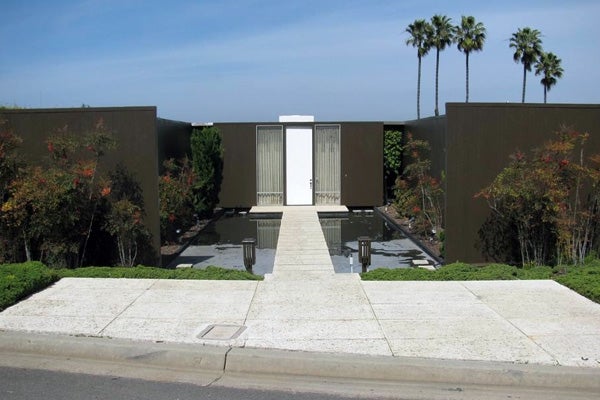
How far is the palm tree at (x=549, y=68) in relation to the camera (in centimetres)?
4406

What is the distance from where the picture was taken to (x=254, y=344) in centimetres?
586

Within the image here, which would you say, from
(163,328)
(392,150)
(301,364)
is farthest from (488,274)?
(392,150)

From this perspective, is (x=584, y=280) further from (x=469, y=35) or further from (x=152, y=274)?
(x=469, y=35)

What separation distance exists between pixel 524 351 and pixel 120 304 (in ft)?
15.4

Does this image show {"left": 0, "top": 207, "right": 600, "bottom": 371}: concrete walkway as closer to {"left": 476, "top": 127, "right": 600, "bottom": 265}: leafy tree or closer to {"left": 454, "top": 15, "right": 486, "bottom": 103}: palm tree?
{"left": 476, "top": 127, "right": 600, "bottom": 265}: leafy tree

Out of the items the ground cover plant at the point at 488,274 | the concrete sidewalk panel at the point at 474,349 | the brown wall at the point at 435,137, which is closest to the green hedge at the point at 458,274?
the ground cover plant at the point at 488,274

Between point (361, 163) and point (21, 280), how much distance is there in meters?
14.7

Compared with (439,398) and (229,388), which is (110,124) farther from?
(439,398)

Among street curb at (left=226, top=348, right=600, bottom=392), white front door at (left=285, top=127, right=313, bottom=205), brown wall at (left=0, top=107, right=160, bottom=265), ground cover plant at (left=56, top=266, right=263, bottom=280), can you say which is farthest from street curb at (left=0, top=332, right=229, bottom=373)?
white front door at (left=285, top=127, right=313, bottom=205)

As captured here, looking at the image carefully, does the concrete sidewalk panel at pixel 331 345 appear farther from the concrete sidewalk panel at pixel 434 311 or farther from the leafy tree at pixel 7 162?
the leafy tree at pixel 7 162

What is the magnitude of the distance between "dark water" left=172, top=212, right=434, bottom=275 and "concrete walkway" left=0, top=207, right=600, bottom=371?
2895 mm

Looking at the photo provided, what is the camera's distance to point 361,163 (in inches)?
829

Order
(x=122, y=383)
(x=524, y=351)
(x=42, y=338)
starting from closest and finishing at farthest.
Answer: (x=122, y=383), (x=524, y=351), (x=42, y=338)

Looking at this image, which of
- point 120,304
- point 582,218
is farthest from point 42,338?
point 582,218
